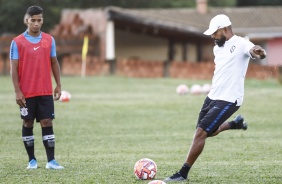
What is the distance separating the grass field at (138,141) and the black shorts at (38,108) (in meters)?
0.73

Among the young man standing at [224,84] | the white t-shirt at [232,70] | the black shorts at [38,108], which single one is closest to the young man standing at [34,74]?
the black shorts at [38,108]

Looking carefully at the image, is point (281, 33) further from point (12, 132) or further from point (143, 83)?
point (12, 132)

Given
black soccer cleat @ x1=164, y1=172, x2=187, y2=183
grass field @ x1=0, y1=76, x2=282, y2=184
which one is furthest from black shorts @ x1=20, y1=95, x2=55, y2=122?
black soccer cleat @ x1=164, y1=172, x2=187, y2=183

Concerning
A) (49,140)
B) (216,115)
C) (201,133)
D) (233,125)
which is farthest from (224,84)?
(49,140)

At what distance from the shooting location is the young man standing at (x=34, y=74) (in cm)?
1157

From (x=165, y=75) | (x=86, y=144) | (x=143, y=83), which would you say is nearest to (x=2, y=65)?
(x=165, y=75)

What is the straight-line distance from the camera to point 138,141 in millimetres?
15625

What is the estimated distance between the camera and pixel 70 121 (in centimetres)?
1962

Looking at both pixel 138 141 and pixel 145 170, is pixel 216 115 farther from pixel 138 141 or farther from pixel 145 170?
pixel 138 141

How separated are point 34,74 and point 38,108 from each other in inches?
18.5

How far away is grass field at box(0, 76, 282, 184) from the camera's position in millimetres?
11164

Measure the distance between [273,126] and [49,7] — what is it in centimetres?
4744

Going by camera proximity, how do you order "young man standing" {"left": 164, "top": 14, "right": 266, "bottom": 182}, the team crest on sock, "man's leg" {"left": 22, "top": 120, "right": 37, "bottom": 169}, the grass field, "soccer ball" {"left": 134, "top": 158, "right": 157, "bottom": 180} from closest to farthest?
1. "young man standing" {"left": 164, "top": 14, "right": 266, "bottom": 182}
2. "soccer ball" {"left": 134, "top": 158, "right": 157, "bottom": 180}
3. the grass field
4. the team crest on sock
5. "man's leg" {"left": 22, "top": 120, "right": 37, "bottom": 169}

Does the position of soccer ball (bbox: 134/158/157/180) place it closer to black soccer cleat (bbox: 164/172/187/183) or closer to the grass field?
the grass field
